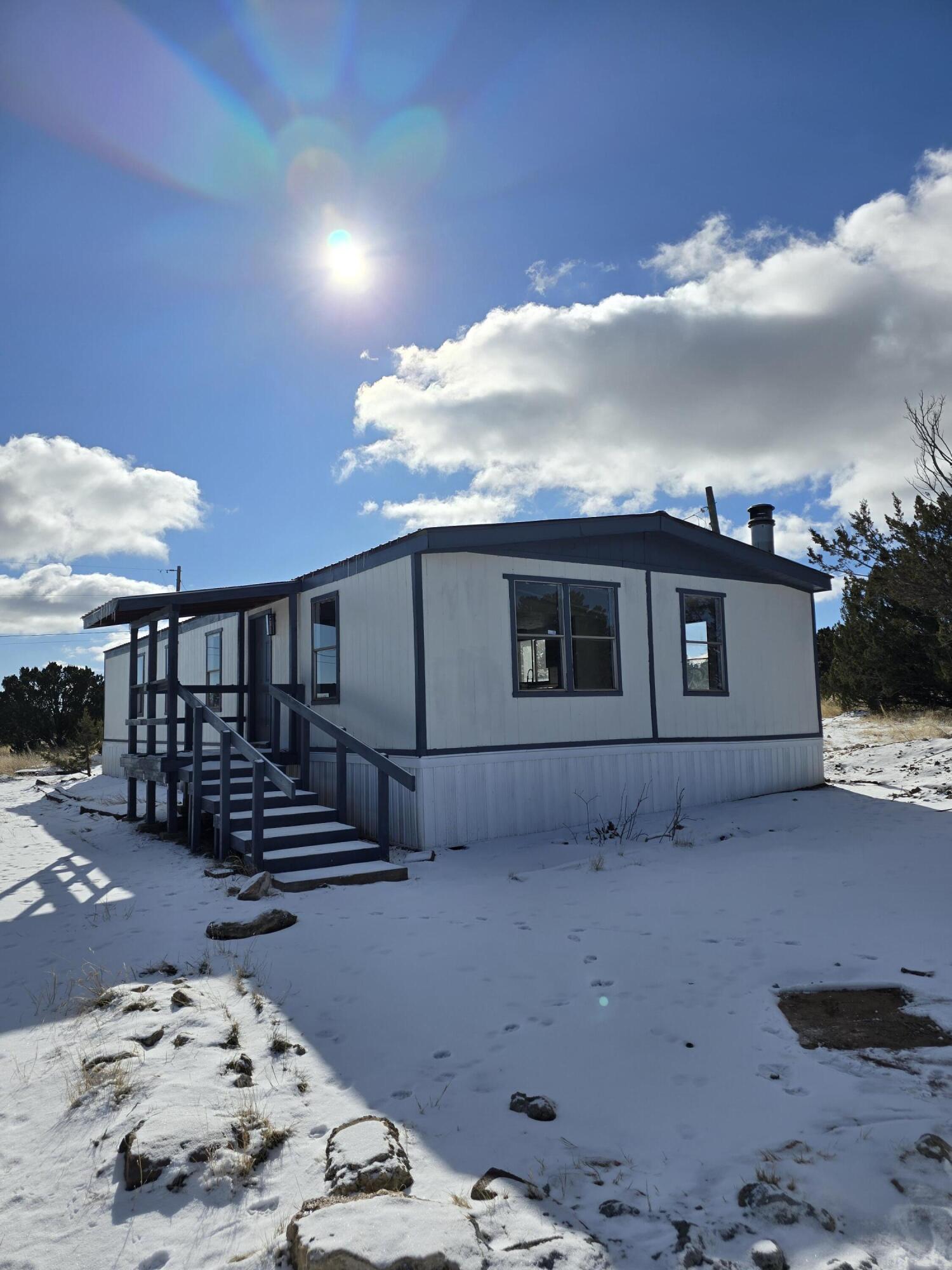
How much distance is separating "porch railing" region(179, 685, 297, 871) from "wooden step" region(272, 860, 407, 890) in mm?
585

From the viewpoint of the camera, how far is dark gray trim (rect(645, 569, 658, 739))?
12.0m

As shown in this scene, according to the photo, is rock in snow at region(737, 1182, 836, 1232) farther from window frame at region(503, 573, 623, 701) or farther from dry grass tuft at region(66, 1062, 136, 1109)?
window frame at region(503, 573, 623, 701)

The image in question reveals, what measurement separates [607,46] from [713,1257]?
11.8 metres

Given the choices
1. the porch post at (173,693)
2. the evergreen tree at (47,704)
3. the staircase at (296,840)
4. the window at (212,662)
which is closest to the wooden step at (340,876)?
the staircase at (296,840)

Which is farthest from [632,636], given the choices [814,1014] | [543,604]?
[814,1014]

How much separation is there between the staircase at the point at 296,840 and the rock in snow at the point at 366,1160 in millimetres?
4796

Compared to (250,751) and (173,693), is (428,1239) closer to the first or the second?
(250,751)

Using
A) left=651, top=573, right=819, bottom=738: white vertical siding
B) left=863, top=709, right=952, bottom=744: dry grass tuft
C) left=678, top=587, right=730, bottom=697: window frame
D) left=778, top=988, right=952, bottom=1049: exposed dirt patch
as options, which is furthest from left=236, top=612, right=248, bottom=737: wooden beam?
→ left=863, top=709, right=952, bottom=744: dry grass tuft

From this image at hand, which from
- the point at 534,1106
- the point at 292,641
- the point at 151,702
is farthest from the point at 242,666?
the point at 534,1106

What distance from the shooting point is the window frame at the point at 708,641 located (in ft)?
41.0

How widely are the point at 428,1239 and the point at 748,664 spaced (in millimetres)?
11823

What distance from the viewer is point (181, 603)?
1138cm

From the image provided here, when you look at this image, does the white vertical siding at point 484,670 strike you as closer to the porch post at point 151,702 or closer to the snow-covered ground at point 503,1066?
the snow-covered ground at point 503,1066

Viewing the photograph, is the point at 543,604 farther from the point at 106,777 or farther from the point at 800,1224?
the point at 106,777
